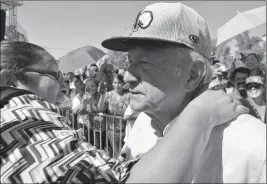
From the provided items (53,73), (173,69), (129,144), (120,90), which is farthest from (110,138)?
(173,69)

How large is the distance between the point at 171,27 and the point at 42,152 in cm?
90

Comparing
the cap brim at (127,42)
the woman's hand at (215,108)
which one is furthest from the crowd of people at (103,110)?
the woman's hand at (215,108)

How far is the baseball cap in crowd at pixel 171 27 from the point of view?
1478 mm

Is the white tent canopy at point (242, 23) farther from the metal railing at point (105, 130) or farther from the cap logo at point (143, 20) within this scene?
the cap logo at point (143, 20)

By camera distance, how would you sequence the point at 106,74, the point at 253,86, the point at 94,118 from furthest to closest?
the point at 106,74
the point at 94,118
the point at 253,86

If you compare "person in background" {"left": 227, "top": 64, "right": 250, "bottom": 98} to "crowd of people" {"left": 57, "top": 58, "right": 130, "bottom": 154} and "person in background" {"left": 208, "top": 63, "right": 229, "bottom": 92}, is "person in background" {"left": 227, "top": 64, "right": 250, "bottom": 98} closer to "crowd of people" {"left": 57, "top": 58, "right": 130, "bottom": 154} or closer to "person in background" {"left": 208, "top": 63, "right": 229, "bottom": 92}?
"person in background" {"left": 208, "top": 63, "right": 229, "bottom": 92}

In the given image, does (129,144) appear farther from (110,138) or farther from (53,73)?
(110,138)

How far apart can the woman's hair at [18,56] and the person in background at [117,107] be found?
3.48m

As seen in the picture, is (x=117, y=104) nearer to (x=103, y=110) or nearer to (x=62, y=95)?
(x=103, y=110)

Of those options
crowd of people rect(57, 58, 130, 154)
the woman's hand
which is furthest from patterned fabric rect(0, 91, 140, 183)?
crowd of people rect(57, 58, 130, 154)

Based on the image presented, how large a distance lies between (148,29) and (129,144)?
3.56 ft

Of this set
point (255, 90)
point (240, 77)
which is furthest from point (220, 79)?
point (255, 90)

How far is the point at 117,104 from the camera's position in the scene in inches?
216

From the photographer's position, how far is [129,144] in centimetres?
227
